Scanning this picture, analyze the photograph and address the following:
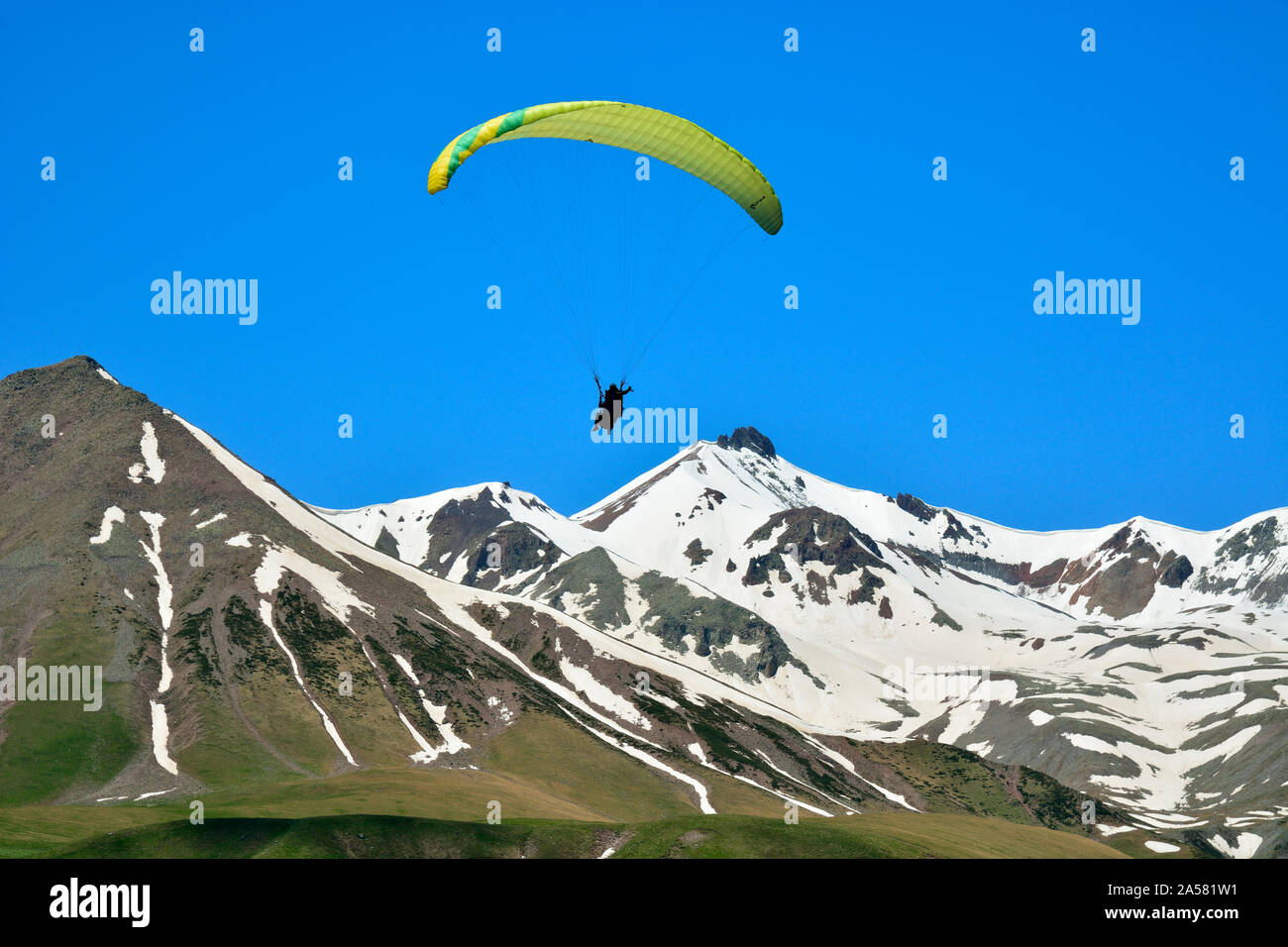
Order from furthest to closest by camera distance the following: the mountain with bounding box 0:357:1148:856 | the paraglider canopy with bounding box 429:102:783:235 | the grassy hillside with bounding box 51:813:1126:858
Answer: the mountain with bounding box 0:357:1148:856
the grassy hillside with bounding box 51:813:1126:858
the paraglider canopy with bounding box 429:102:783:235

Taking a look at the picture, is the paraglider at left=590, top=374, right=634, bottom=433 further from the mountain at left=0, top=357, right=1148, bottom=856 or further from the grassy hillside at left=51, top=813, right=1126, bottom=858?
the mountain at left=0, top=357, right=1148, bottom=856

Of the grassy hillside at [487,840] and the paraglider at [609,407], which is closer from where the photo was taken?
the paraglider at [609,407]

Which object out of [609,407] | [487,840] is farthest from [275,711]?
[609,407]

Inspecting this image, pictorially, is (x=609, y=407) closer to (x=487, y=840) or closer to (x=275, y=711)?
(x=487, y=840)

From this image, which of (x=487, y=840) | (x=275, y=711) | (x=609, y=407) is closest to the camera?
(x=609, y=407)

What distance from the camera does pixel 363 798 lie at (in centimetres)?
10631

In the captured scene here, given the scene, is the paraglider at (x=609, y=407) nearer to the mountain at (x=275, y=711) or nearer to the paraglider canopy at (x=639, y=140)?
the paraglider canopy at (x=639, y=140)

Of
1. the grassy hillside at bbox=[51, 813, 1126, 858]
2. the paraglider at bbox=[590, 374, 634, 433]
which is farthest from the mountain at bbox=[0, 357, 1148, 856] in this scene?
the paraglider at bbox=[590, 374, 634, 433]

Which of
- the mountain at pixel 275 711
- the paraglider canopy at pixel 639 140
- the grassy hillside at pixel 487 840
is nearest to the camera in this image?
the paraglider canopy at pixel 639 140

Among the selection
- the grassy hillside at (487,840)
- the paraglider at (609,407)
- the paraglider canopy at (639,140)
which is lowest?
the grassy hillside at (487,840)

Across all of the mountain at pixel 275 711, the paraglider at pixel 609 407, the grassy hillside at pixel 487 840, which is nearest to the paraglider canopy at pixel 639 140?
the paraglider at pixel 609 407
